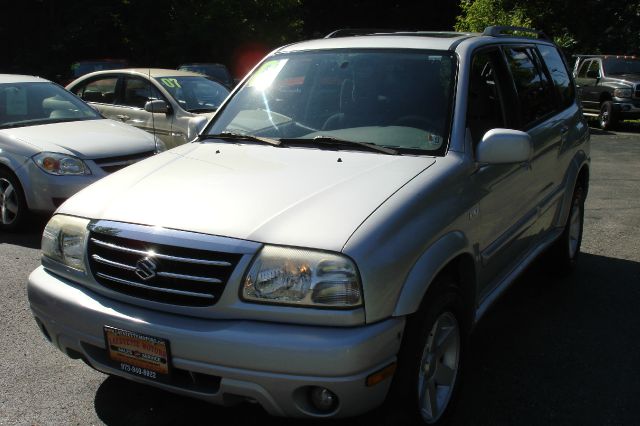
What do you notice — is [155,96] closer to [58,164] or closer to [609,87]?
[58,164]

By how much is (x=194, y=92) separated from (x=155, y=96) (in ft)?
1.83

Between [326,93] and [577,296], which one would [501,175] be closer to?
[326,93]

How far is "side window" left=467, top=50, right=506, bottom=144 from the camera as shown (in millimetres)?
3946

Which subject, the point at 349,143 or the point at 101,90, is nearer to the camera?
the point at 349,143

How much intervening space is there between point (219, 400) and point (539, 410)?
5.57 ft

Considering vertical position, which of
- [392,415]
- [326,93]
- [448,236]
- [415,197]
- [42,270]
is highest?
[326,93]

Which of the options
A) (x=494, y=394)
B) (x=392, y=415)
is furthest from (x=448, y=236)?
(x=494, y=394)

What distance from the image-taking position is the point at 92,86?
1037 cm

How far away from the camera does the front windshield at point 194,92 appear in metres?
9.70

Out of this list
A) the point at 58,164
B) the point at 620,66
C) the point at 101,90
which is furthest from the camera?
the point at 620,66

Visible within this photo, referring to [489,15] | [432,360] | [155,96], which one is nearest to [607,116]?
[489,15]

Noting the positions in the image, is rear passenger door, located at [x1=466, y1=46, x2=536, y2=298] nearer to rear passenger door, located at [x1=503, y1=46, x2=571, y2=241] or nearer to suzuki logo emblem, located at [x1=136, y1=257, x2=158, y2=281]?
rear passenger door, located at [x1=503, y1=46, x2=571, y2=241]

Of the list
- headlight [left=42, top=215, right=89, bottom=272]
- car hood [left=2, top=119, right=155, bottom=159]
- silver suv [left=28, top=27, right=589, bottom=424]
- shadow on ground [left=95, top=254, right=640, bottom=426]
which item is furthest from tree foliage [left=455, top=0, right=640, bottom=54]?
headlight [left=42, top=215, right=89, bottom=272]

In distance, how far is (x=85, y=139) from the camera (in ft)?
24.0
